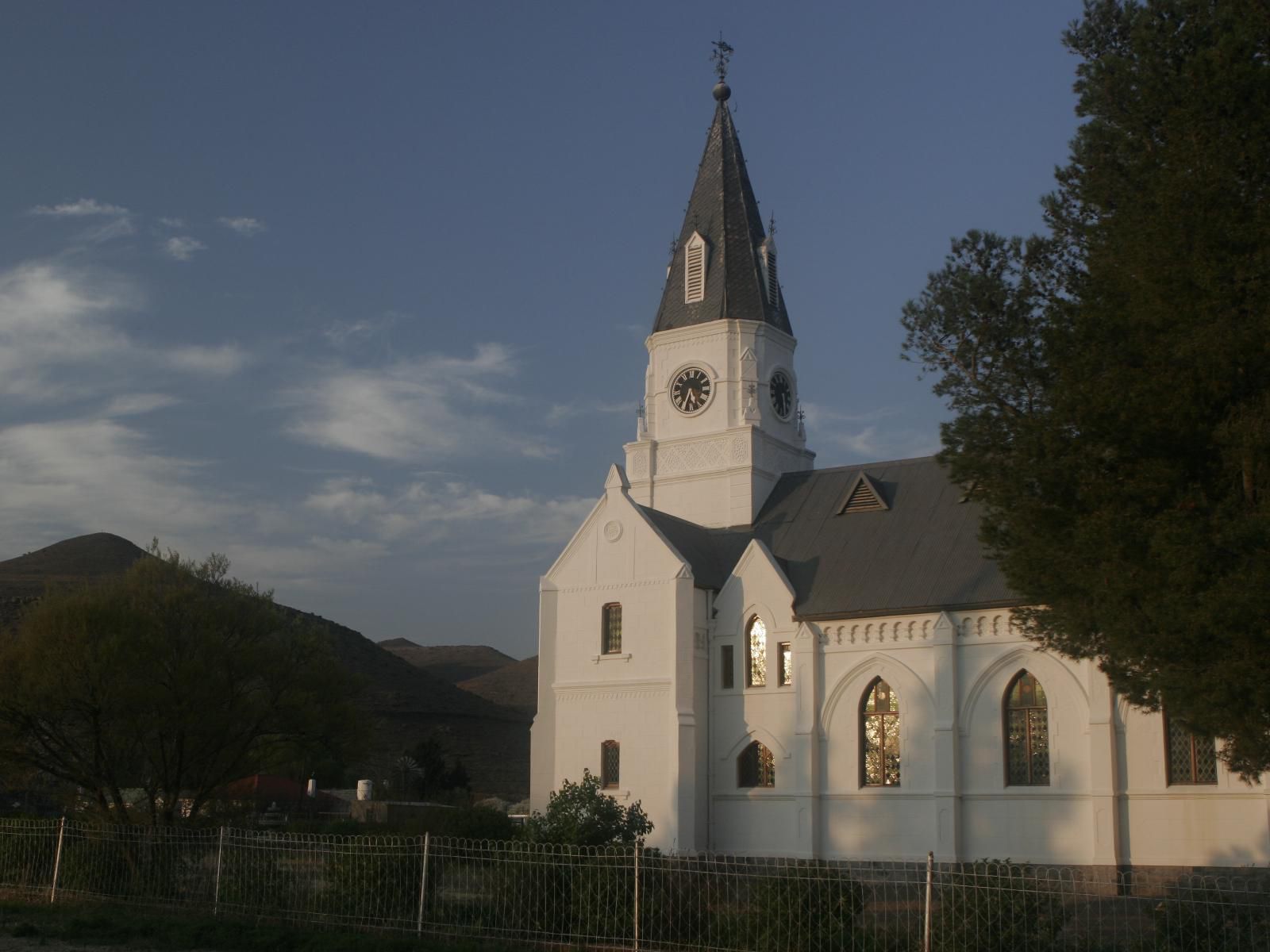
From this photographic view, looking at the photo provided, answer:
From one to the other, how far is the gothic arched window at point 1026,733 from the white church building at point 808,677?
0.06 m

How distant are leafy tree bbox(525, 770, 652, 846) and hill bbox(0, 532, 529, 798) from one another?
54997 millimetres

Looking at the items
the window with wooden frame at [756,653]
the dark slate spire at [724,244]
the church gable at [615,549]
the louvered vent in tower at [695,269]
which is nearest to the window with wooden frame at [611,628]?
the church gable at [615,549]

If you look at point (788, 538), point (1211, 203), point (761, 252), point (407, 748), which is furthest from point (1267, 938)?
point (407, 748)

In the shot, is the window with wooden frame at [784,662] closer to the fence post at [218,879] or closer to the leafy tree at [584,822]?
the leafy tree at [584,822]

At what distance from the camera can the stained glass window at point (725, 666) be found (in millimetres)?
36344

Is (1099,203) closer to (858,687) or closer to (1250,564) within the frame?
(1250,564)

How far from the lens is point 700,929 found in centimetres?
1681

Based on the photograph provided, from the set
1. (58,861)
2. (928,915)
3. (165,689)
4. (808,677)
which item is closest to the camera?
(928,915)

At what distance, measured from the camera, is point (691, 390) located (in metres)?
43.0

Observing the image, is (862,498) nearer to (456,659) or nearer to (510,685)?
(510,685)

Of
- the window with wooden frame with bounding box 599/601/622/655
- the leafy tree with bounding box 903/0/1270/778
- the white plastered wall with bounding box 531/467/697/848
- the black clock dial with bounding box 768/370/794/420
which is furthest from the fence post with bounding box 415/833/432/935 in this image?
the black clock dial with bounding box 768/370/794/420

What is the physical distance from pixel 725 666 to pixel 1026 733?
839 cm

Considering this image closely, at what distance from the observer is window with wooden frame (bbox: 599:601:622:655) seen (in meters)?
37.3

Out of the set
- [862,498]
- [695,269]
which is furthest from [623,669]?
[695,269]
